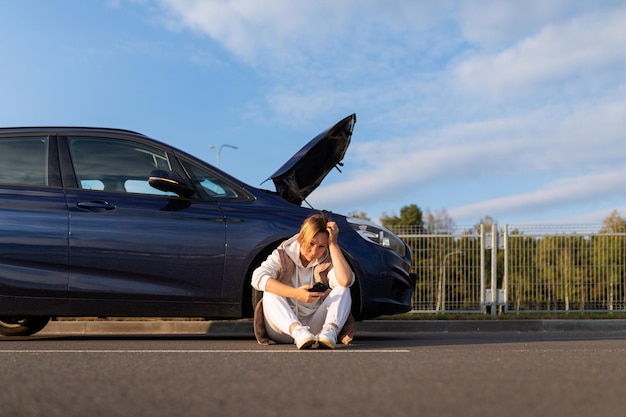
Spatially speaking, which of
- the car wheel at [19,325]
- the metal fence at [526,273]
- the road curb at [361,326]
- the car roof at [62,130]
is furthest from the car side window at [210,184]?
the metal fence at [526,273]

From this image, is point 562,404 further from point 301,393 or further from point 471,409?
point 301,393

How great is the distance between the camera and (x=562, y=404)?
333 centimetres

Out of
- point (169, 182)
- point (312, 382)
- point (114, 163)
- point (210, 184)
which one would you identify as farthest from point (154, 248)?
point (312, 382)

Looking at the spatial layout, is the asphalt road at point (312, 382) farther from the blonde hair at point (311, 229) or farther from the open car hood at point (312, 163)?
the open car hood at point (312, 163)

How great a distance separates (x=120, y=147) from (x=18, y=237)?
1.08 meters

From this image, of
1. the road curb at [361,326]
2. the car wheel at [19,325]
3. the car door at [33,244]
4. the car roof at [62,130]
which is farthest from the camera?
the road curb at [361,326]

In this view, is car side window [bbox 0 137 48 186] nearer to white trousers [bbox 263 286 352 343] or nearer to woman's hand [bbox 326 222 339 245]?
white trousers [bbox 263 286 352 343]

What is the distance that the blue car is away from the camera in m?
6.60

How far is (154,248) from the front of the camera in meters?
6.61

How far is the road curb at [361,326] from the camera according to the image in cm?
998

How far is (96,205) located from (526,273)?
31.9 ft

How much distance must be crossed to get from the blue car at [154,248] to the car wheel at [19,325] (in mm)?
1143

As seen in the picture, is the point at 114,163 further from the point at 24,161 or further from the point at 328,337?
the point at 328,337

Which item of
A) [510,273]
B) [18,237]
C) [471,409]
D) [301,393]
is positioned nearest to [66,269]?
[18,237]
